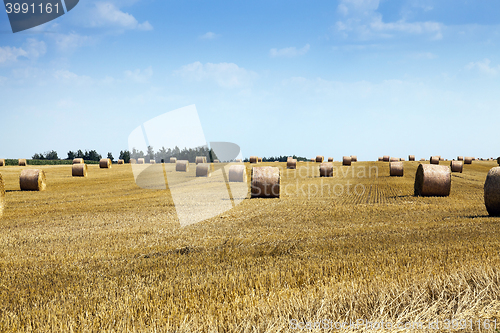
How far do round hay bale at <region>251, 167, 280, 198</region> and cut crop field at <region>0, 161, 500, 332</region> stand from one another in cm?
737

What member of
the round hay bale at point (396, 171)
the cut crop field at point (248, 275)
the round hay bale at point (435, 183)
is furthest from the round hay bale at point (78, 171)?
the round hay bale at point (435, 183)

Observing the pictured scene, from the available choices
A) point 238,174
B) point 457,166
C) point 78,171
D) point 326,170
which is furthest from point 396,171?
point 78,171

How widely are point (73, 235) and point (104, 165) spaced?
149 ft

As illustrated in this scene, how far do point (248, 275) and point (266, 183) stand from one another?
13.3 m

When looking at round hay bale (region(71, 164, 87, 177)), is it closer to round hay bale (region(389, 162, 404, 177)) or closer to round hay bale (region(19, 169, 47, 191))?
round hay bale (region(19, 169, 47, 191))

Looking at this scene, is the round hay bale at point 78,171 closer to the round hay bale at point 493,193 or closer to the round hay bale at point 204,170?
the round hay bale at point 204,170

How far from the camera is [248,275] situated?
212 inches

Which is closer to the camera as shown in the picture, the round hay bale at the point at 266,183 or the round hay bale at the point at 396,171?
the round hay bale at the point at 266,183

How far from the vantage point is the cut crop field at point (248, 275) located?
3893mm

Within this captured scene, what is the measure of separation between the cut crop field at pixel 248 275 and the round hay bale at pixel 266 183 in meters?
7.37

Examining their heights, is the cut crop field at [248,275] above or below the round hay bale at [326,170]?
below

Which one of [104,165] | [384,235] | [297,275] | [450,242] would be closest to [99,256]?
[297,275]

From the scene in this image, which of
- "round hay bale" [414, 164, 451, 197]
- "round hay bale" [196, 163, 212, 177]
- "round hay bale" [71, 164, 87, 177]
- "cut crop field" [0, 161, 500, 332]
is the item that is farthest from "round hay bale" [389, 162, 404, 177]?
"round hay bale" [71, 164, 87, 177]

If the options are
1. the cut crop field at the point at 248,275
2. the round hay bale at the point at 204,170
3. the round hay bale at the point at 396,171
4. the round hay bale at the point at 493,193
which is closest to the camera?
the cut crop field at the point at 248,275
